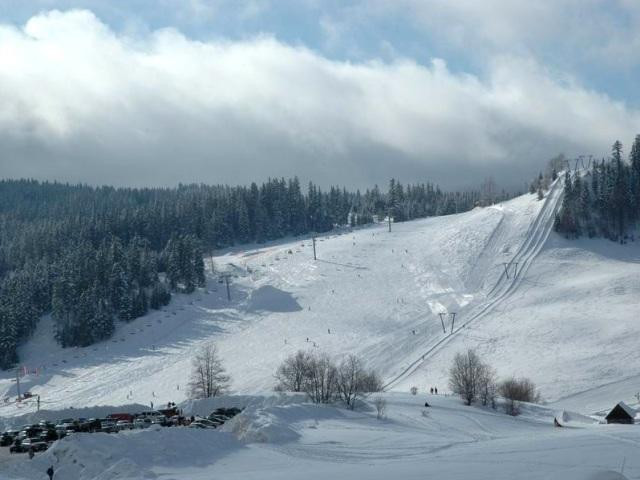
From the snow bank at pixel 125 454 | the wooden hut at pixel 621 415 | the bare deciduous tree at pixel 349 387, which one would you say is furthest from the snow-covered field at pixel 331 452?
the wooden hut at pixel 621 415

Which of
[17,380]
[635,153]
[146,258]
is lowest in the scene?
[17,380]

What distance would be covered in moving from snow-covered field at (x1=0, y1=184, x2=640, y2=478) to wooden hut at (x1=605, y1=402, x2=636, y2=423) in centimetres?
460

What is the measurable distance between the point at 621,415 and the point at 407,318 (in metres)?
44.3

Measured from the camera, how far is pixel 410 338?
298 ft

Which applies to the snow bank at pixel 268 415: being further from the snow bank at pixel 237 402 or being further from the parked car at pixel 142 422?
the parked car at pixel 142 422

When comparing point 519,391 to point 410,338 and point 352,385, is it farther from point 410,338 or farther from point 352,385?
point 410,338

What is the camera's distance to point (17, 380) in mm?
94500

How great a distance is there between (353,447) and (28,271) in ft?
346

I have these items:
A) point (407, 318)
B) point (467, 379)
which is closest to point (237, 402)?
point (467, 379)

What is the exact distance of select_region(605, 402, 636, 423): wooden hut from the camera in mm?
55469

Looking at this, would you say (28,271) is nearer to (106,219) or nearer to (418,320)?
(106,219)

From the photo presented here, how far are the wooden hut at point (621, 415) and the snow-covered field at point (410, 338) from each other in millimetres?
4596

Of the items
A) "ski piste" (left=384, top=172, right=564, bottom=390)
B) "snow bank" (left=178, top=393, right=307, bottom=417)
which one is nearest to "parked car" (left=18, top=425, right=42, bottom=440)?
"snow bank" (left=178, top=393, right=307, bottom=417)

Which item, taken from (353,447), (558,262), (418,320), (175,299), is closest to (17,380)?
(175,299)
